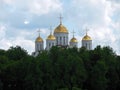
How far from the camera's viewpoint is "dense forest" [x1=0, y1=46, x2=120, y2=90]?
75.1m

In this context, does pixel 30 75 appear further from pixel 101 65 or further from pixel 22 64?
pixel 101 65

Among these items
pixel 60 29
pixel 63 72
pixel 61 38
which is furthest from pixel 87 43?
pixel 63 72

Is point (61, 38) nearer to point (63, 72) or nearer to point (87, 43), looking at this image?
point (87, 43)

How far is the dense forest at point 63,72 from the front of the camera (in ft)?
246

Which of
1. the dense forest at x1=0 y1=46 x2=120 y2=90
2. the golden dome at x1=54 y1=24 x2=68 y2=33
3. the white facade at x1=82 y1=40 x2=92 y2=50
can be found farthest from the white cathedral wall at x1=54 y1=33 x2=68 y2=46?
the dense forest at x1=0 y1=46 x2=120 y2=90

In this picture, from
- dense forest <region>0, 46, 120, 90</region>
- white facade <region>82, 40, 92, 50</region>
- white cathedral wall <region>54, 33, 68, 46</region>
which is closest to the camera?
dense forest <region>0, 46, 120, 90</region>

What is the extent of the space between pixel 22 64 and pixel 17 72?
4.72 feet

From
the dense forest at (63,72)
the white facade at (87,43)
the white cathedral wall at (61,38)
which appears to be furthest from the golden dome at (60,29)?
the dense forest at (63,72)

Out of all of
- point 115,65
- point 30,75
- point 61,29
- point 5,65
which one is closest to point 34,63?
point 30,75

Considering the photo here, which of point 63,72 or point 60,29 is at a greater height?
point 60,29

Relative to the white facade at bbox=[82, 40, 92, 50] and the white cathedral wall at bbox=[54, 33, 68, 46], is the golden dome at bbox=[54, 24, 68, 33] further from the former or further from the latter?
the white facade at bbox=[82, 40, 92, 50]

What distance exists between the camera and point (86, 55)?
275 ft

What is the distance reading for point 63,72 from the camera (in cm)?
7700

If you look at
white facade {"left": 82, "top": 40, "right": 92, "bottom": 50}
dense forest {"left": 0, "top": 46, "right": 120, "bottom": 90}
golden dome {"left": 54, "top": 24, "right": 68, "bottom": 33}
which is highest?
golden dome {"left": 54, "top": 24, "right": 68, "bottom": 33}
